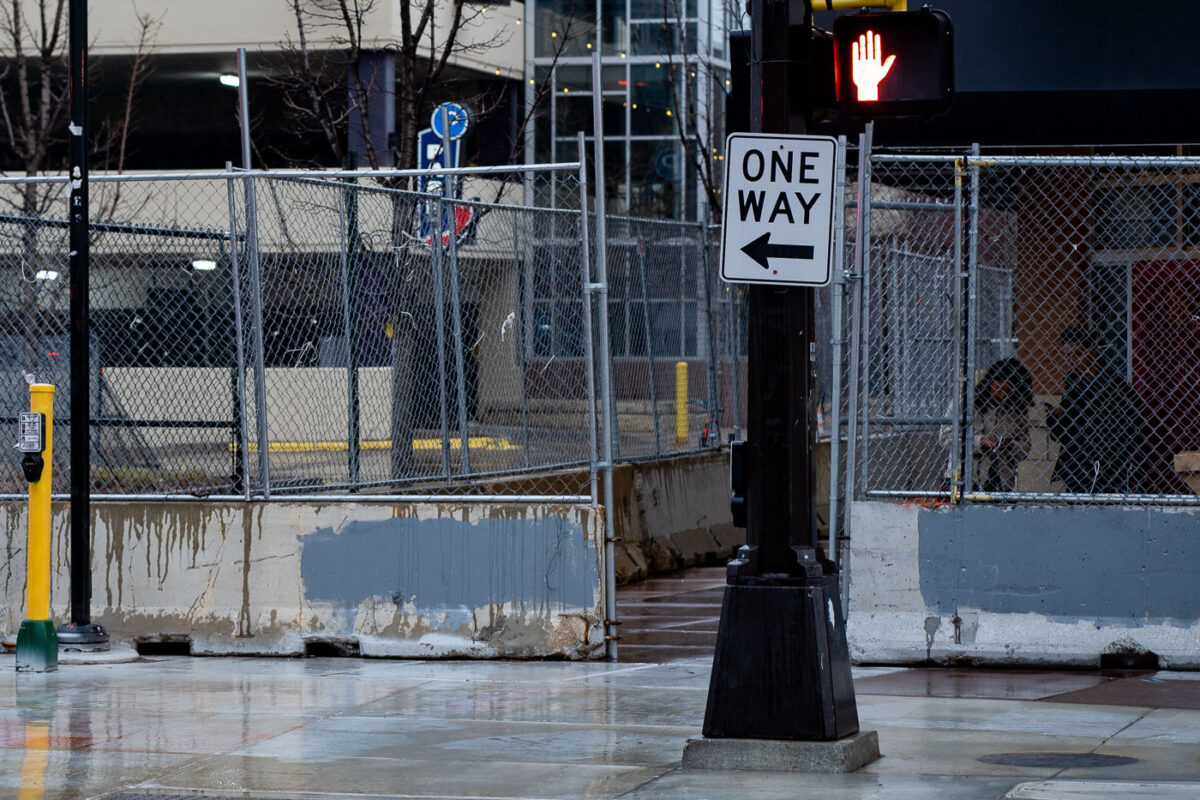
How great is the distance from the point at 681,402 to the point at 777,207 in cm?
908

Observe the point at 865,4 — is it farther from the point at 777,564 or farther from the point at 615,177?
the point at 615,177

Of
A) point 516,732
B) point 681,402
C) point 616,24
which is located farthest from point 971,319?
point 616,24

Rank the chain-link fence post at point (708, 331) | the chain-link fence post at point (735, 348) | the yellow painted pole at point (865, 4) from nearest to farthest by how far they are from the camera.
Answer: the yellow painted pole at point (865, 4), the chain-link fence post at point (708, 331), the chain-link fence post at point (735, 348)

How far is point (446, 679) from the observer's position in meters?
10.2

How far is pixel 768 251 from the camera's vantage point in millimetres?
7352

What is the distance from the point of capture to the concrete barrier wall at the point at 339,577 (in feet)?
35.2

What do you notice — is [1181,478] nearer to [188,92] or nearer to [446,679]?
[446,679]

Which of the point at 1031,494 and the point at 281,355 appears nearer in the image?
the point at 1031,494

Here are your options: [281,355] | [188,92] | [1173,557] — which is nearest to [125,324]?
[281,355]

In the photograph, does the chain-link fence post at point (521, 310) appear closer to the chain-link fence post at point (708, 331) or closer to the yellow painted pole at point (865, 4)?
the chain-link fence post at point (708, 331)

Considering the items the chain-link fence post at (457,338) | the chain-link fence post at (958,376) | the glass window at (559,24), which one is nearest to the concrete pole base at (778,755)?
the chain-link fence post at (958,376)

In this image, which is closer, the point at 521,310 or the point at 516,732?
the point at 516,732

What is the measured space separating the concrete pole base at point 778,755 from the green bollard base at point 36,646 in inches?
187

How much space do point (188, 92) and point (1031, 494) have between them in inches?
1194
